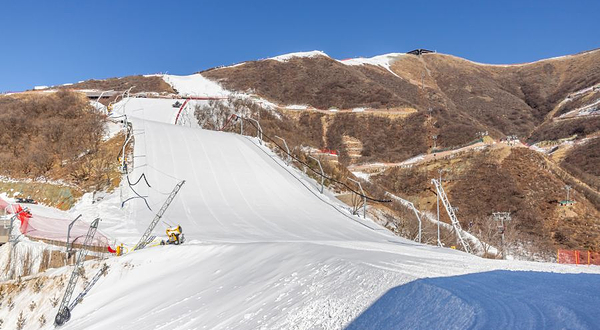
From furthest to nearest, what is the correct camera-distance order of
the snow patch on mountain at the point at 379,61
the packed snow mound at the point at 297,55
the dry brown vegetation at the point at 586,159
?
1. the snow patch on mountain at the point at 379,61
2. the packed snow mound at the point at 297,55
3. the dry brown vegetation at the point at 586,159

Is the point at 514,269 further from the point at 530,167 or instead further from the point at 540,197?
the point at 530,167

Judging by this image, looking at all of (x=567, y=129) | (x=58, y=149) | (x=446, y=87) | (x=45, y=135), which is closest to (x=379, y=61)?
(x=446, y=87)

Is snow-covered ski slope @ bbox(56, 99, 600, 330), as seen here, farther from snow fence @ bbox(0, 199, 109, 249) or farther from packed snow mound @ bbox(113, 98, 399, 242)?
snow fence @ bbox(0, 199, 109, 249)

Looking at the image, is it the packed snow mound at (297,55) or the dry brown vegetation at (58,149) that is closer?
the dry brown vegetation at (58,149)

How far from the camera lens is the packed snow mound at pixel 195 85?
66412 millimetres

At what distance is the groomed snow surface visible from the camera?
4.89m

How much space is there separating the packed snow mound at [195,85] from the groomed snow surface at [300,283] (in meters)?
49.3

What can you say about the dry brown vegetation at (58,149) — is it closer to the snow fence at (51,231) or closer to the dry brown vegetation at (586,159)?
the snow fence at (51,231)

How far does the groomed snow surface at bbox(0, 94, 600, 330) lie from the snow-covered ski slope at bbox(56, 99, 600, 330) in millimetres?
24

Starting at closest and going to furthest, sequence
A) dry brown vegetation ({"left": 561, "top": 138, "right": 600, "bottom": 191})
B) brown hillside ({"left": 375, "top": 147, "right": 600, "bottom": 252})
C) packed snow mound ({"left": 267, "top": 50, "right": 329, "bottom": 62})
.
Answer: brown hillside ({"left": 375, "top": 147, "right": 600, "bottom": 252}), dry brown vegetation ({"left": 561, "top": 138, "right": 600, "bottom": 191}), packed snow mound ({"left": 267, "top": 50, "right": 329, "bottom": 62})

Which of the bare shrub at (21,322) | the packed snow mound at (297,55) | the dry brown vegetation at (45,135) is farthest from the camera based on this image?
the packed snow mound at (297,55)

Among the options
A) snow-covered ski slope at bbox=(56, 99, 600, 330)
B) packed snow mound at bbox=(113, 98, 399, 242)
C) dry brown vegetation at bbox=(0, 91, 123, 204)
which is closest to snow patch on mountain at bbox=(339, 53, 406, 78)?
packed snow mound at bbox=(113, 98, 399, 242)

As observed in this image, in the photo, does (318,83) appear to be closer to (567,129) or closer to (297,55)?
(297,55)

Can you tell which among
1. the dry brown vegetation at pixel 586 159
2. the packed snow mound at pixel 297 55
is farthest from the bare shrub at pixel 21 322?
the packed snow mound at pixel 297 55
